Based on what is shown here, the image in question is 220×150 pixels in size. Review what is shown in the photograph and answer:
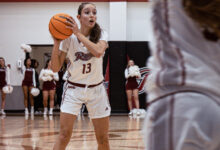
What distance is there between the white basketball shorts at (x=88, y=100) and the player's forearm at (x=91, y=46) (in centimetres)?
41

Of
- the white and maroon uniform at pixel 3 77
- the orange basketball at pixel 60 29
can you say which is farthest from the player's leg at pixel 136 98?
the orange basketball at pixel 60 29

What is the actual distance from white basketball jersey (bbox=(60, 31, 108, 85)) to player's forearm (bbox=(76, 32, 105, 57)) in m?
0.20

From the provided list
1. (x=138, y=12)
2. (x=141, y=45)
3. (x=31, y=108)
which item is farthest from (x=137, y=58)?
(x=31, y=108)

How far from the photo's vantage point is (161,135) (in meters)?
1.17

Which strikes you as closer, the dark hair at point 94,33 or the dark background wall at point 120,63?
the dark hair at point 94,33

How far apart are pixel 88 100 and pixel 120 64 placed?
9946 millimetres

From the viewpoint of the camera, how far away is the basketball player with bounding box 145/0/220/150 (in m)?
1.11

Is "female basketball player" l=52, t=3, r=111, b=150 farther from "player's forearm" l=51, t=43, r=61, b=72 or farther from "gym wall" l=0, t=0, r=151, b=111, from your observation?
"gym wall" l=0, t=0, r=151, b=111

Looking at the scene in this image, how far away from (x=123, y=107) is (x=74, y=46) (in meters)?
9.88

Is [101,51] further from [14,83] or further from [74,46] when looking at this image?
[14,83]

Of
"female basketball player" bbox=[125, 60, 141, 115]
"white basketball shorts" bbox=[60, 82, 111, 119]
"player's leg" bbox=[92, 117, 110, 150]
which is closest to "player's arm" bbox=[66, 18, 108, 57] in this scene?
"white basketball shorts" bbox=[60, 82, 111, 119]

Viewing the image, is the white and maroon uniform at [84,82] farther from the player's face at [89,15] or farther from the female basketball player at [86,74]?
the player's face at [89,15]

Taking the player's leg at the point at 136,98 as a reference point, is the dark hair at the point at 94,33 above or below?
above

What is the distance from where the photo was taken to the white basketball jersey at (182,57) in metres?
1.15
